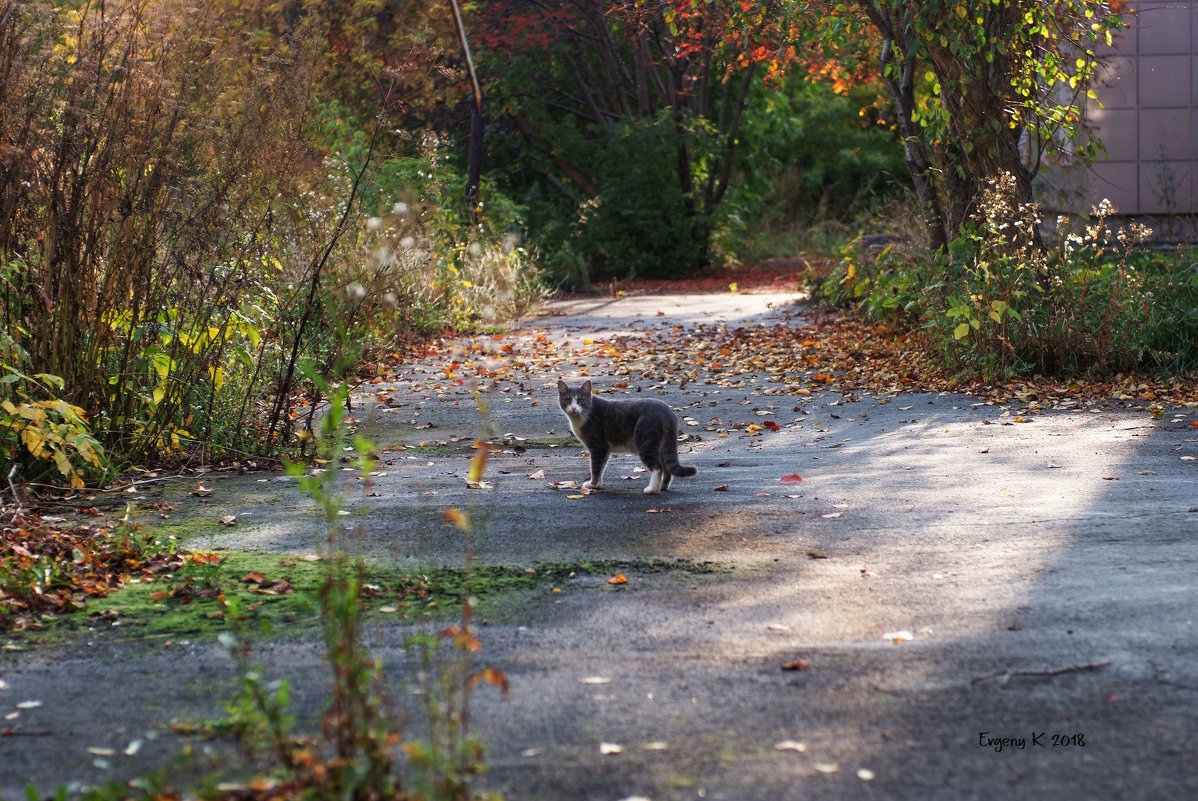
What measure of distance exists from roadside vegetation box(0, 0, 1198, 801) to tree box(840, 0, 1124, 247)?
3 cm

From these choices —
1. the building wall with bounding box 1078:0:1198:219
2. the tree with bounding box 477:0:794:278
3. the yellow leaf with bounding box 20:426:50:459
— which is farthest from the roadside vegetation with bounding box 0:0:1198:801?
the tree with bounding box 477:0:794:278

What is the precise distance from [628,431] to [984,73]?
612 cm

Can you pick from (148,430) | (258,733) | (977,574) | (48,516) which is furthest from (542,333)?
(258,733)

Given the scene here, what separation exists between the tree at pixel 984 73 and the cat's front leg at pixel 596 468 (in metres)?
5.12

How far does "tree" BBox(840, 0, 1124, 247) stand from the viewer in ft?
34.2

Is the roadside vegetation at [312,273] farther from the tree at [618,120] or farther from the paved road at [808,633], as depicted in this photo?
the tree at [618,120]

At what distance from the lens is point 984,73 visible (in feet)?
35.2

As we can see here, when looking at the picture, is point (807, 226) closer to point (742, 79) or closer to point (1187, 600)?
point (742, 79)

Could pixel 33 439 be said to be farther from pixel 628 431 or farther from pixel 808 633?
pixel 808 633

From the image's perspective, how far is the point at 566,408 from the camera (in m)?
6.65

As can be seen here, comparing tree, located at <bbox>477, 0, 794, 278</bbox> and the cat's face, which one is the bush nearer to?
the cat's face

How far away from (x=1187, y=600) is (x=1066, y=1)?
26.3 ft

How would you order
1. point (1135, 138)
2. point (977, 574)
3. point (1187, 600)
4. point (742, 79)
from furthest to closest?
point (742, 79)
point (1135, 138)
point (977, 574)
point (1187, 600)

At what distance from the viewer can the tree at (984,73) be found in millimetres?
10430
